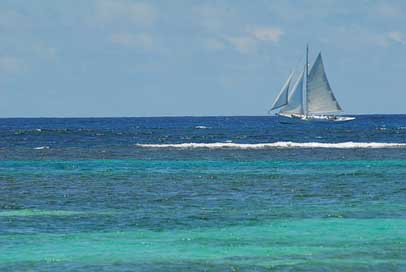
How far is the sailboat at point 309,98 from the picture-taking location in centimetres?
12419

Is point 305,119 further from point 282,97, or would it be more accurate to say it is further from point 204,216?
point 204,216

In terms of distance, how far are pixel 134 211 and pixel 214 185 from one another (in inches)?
402

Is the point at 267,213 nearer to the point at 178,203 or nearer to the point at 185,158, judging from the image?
the point at 178,203

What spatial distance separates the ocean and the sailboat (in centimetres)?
6468

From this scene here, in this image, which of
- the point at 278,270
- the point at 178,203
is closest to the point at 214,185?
the point at 178,203

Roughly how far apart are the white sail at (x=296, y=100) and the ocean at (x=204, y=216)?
6849cm

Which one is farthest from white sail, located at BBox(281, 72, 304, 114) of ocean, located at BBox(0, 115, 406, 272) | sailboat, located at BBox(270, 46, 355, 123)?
ocean, located at BBox(0, 115, 406, 272)

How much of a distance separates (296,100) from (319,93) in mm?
5232

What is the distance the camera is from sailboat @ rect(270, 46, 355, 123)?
124188 millimetres

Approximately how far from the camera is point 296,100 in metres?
130

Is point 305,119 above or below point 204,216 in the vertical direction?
above

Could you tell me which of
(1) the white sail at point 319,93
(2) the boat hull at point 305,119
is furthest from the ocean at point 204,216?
(2) the boat hull at point 305,119

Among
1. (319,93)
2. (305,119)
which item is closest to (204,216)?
(319,93)

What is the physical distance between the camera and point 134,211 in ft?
110
